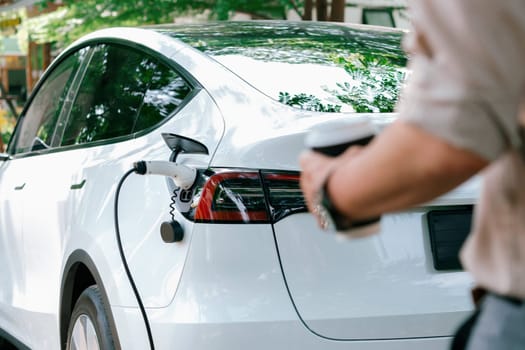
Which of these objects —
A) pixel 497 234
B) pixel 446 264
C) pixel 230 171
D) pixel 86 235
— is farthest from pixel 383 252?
pixel 497 234

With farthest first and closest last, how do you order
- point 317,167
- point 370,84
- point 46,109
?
point 46,109 → point 370,84 → point 317,167

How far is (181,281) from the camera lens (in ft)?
10.3

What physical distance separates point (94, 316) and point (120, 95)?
3.36ft

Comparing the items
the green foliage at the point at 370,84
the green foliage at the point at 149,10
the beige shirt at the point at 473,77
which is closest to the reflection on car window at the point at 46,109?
the green foliage at the point at 370,84

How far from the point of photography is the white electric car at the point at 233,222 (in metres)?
3.06

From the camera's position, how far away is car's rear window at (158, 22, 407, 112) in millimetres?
3422

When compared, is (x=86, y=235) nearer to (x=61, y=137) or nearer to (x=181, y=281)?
(x=181, y=281)

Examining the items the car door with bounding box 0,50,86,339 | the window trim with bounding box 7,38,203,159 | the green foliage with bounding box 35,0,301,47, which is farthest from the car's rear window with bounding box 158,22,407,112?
the green foliage with bounding box 35,0,301,47

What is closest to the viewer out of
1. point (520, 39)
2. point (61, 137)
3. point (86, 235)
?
point (520, 39)

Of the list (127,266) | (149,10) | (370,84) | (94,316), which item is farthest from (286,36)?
(149,10)

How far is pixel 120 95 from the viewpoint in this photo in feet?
14.0

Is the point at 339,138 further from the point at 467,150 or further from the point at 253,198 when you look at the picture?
the point at 253,198

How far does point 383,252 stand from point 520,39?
1.78 meters

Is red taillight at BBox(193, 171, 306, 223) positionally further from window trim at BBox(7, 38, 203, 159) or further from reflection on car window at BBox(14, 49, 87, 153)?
reflection on car window at BBox(14, 49, 87, 153)
